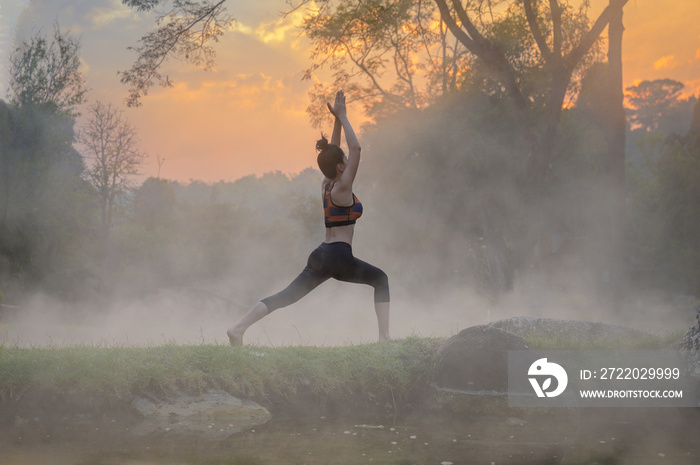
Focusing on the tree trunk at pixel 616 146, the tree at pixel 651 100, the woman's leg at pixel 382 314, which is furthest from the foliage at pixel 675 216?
the tree at pixel 651 100

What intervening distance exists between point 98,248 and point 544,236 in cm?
2205

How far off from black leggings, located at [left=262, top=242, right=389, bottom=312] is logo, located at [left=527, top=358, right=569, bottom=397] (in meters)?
1.93

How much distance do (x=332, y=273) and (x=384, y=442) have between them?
212cm

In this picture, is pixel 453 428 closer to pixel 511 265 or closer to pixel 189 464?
pixel 189 464

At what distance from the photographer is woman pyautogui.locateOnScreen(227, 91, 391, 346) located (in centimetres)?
746

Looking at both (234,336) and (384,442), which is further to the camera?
(234,336)

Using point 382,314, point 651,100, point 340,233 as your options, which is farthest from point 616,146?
point 651,100

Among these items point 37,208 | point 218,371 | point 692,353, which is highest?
point 37,208

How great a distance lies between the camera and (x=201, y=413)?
738 centimetres

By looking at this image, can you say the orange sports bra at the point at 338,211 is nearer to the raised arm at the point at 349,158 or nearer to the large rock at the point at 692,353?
the raised arm at the point at 349,158

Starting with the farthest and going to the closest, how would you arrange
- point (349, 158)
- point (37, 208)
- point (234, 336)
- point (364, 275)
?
point (37, 208)
point (234, 336)
point (364, 275)
point (349, 158)

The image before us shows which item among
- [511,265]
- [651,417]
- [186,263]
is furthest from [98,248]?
[651,417]

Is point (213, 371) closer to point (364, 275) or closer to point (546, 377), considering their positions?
point (364, 275)

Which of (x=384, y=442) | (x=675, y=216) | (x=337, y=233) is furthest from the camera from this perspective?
(x=675, y=216)
